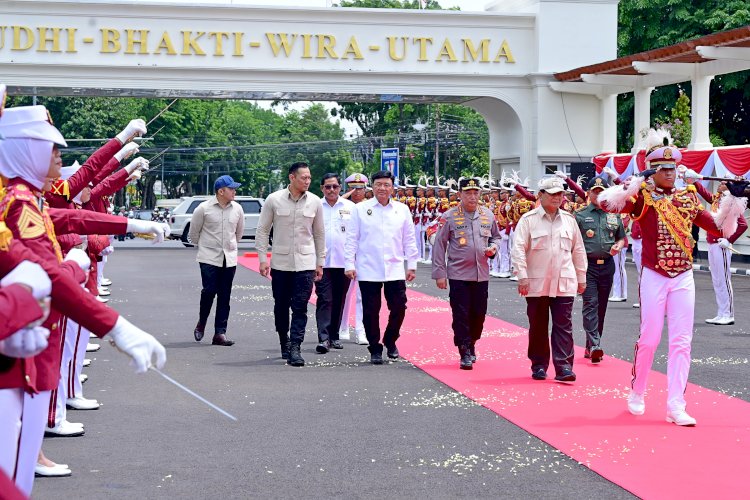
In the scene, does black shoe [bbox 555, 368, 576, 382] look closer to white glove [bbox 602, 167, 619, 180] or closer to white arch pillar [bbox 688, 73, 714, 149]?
white glove [bbox 602, 167, 619, 180]

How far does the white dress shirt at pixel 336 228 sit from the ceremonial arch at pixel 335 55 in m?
20.2

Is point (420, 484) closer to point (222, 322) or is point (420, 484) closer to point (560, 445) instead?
point (560, 445)

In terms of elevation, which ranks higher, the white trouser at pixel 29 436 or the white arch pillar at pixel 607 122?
the white arch pillar at pixel 607 122

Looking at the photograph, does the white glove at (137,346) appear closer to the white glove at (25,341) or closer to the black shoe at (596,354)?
the white glove at (25,341)

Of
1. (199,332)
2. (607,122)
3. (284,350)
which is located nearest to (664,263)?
(284,350)

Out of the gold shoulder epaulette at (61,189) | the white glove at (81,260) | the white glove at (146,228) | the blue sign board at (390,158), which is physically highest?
the blue sign board at (390,158)

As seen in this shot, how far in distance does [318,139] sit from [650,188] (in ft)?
331

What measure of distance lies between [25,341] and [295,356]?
8.33m

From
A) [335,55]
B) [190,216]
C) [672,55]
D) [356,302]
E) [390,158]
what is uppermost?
[335,55]

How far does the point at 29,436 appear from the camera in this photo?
15.9 feet

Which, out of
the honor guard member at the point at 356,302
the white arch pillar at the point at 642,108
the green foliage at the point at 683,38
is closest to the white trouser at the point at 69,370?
the honor guard member at the point at 356,302

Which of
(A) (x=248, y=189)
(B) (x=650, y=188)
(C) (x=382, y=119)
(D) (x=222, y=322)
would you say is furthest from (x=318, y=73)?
(A) (x=248, y=189)

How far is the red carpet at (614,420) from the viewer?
7.10m

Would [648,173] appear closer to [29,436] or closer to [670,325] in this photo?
[670,325]
